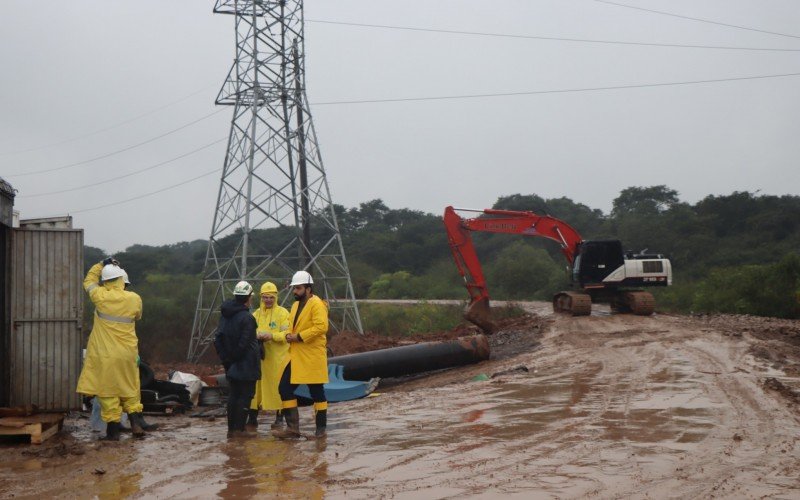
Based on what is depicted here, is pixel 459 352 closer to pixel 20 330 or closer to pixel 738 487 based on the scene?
pixel 20 330

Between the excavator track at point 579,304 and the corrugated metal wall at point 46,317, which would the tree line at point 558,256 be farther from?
the corrugated metal wall at point 46,317

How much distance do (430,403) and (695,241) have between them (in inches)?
1744

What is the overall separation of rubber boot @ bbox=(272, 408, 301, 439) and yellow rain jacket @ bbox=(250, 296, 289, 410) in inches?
27.7

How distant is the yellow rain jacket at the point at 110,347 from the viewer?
9.48m

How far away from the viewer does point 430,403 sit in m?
12.3

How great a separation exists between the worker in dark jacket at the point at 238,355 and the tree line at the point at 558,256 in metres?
15.5

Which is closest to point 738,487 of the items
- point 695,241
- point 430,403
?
point 430,403

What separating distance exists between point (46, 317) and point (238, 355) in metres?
2.66

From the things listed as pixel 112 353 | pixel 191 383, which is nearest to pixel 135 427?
pixel 112 353

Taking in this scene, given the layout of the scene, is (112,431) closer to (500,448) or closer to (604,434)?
(500,448)

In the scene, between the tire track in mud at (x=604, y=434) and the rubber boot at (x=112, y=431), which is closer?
the tire track in mud at (x=604, y=434)

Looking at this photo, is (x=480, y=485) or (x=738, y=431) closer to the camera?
(x=480, y=485)

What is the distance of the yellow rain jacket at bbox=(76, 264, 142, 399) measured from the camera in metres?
9.48

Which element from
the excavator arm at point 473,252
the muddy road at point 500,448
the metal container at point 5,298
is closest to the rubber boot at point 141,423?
the muddy road at point 500,448
